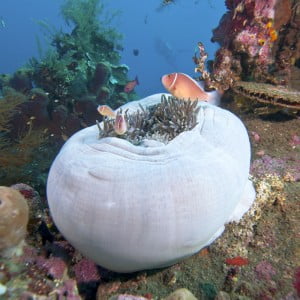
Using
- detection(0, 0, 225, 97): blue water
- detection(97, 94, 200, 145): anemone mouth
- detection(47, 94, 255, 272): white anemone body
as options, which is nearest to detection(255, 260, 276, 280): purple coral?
detection(47, 94, 255, 272): white anemone body

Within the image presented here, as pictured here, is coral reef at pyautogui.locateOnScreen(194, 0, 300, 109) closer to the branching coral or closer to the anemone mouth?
the anemone mouth

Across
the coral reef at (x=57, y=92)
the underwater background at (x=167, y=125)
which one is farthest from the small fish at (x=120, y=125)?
the coral reef at (x=57, y=92)

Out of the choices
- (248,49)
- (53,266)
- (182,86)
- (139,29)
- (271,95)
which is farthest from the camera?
(139,29)

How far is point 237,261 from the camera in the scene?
3.47 meters

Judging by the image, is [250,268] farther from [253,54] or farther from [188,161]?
[253,54]

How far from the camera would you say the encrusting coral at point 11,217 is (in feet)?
8.58

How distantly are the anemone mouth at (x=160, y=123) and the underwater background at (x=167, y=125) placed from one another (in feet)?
0.23

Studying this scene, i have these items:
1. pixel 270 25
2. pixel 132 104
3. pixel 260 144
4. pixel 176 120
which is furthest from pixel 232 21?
pixel 176 120

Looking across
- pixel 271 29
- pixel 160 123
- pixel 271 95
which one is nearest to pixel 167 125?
pixel 160 123

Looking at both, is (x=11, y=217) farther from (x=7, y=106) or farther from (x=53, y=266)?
(x=7, y=106)

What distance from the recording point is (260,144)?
516 cm

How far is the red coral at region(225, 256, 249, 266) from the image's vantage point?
3439mm

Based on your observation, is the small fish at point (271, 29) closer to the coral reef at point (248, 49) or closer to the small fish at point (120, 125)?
the coral reef at point (248, 49)

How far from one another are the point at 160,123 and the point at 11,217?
1874mm
